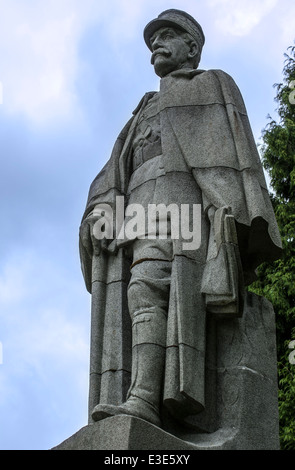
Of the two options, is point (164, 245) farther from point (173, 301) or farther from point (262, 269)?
point (262, 269)

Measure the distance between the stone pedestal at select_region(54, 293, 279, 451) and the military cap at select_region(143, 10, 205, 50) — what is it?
278 cm

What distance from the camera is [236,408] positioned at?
770 centimetres

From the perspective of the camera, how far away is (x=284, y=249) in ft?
57.8

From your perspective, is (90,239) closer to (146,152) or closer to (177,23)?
(146,152)

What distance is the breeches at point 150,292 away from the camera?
25.5ft

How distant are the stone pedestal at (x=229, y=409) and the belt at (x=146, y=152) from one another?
164cm

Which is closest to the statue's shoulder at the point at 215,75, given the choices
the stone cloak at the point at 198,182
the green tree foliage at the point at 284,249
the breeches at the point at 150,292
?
the stone cloak at the point at 198,182

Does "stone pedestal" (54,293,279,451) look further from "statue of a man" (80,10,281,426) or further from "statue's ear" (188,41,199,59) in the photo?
"statue's ear" (188,41,199,59)

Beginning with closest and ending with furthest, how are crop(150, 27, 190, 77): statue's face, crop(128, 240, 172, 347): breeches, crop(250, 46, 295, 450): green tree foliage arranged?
crop(128, 240, 172, 347): breeches
crop(150, 27, 190, 77): statue's face
crop(250, 46, 295, 450): green tree foliage

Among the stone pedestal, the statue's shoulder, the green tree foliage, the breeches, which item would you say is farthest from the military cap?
the green tree foliage

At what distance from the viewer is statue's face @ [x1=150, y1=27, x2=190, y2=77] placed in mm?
9430
